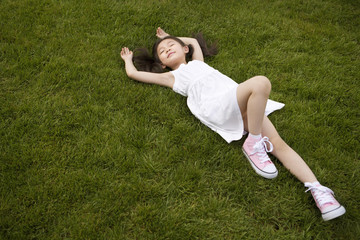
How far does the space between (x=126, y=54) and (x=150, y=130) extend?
1.18 meters

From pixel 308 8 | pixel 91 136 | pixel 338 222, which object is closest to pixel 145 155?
pixel 91 136

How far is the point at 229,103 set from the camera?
93.4 inches

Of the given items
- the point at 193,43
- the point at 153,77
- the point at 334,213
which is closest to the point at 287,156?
the point at 334,213

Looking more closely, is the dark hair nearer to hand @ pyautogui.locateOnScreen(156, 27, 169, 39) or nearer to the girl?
the girl

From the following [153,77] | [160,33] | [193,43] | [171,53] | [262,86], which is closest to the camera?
[262,86]

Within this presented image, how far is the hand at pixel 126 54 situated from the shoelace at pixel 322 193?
2.32 metres

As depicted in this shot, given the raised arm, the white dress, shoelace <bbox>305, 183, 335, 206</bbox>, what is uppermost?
the raised arm

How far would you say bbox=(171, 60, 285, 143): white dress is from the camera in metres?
2.40

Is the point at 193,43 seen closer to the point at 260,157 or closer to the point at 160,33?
the point at 160,33

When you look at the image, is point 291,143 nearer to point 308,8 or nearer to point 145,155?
point 145,155

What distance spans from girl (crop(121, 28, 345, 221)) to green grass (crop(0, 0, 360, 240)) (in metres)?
0.10

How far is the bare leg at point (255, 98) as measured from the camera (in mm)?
2180

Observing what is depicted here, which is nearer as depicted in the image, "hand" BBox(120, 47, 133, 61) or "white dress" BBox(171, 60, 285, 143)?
"white dress" BBox(171, 60, 285, 143)

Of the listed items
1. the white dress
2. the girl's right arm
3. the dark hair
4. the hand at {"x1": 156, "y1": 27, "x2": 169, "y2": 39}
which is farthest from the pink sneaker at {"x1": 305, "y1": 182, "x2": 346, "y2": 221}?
the hand at {"x1": 156, "y1": 27, "x2": 169, "y2": 39}
